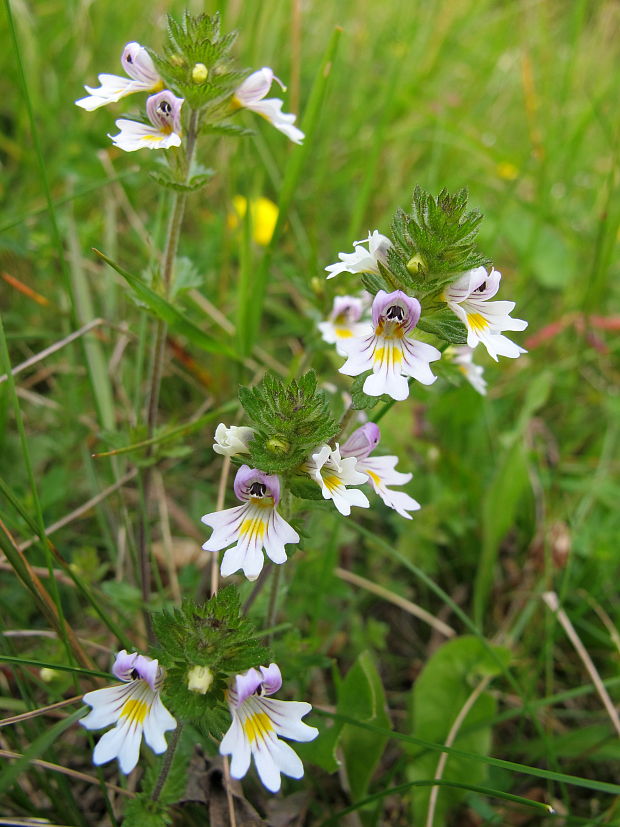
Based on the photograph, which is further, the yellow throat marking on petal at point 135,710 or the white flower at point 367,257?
the white flower at point 367,257

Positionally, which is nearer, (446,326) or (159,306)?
(446,326)

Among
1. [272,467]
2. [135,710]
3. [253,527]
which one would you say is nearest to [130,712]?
[135,710]

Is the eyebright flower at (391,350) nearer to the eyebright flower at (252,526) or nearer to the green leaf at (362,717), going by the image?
the eyebright flower at (252,526)

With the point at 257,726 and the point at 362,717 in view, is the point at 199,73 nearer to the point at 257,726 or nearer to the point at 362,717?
the point at 257,726

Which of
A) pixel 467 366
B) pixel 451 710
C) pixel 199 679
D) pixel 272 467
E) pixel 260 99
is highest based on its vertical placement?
pixel 260 99

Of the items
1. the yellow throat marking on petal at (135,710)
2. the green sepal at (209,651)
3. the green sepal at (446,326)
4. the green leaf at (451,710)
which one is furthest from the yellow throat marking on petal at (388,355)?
the green leaf at (451,710)

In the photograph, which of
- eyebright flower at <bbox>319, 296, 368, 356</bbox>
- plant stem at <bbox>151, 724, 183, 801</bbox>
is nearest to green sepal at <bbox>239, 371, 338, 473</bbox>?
plant stem at <bbox>151, 724, 183, 801</bbox>
